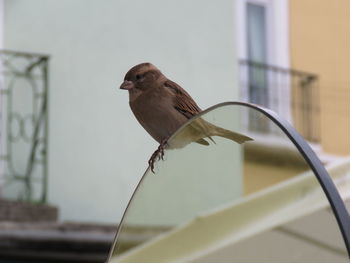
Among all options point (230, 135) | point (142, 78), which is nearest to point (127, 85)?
point (142, 78)

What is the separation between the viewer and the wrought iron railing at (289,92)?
7.92 m

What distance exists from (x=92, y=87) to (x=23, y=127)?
1.55ft

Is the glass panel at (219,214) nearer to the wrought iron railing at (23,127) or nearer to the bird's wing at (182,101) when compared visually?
the bird's wing at (182,101)

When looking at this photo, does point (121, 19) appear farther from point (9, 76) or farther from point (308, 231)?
point (308, 231)

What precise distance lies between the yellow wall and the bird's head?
6.89 m

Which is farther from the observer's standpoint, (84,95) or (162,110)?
(84,95)

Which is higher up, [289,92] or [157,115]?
[289,92]

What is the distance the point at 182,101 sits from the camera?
1319 mm

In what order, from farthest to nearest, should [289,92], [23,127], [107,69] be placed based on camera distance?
→ [289,92], [107,69], [23,127]

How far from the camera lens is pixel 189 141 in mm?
1314

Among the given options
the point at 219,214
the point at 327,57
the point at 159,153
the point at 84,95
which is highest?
the point at 327,57

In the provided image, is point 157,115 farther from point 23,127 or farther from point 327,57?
point 327,57

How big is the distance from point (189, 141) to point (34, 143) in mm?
4918

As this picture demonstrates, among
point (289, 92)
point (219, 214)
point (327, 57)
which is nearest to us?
point (219, 214)
